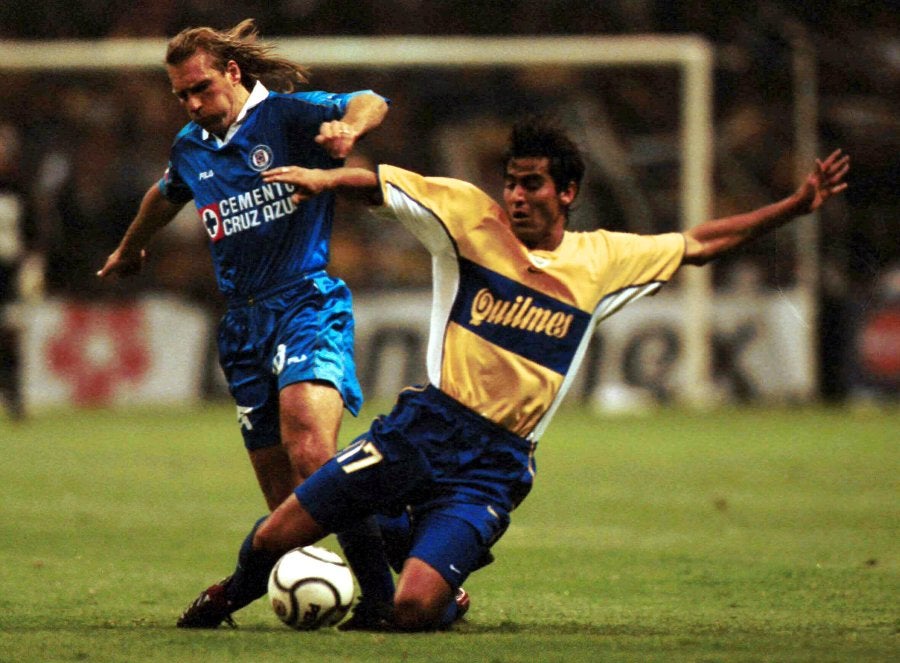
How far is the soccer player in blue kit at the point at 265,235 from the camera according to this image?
20.0 ft

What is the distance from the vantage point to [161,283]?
18547mm

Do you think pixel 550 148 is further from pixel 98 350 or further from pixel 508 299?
pixel 98 350

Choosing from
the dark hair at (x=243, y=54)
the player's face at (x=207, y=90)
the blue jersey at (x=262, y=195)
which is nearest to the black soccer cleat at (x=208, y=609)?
the blue jersey at (x=262, y=195)

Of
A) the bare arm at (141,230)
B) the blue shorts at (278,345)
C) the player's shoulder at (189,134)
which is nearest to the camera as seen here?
the blue shorts at (278,345)

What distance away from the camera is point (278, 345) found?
611 centimetres

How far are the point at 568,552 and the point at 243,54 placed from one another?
2943 millimetres

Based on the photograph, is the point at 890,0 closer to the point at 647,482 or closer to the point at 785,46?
the point at 785,46

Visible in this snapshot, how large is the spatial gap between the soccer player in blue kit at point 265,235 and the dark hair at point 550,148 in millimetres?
541

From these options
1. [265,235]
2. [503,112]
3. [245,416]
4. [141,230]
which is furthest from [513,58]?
[245,416]

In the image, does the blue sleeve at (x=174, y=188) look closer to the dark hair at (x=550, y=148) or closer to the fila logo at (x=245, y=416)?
the fila logo at (x=245, y=416)

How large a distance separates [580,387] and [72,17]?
323 inches

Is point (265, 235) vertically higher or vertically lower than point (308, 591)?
higher

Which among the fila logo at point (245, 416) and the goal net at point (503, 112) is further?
the goal net at point (503, 112)

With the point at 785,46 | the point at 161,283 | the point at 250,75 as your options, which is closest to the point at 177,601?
the point at 250,75
